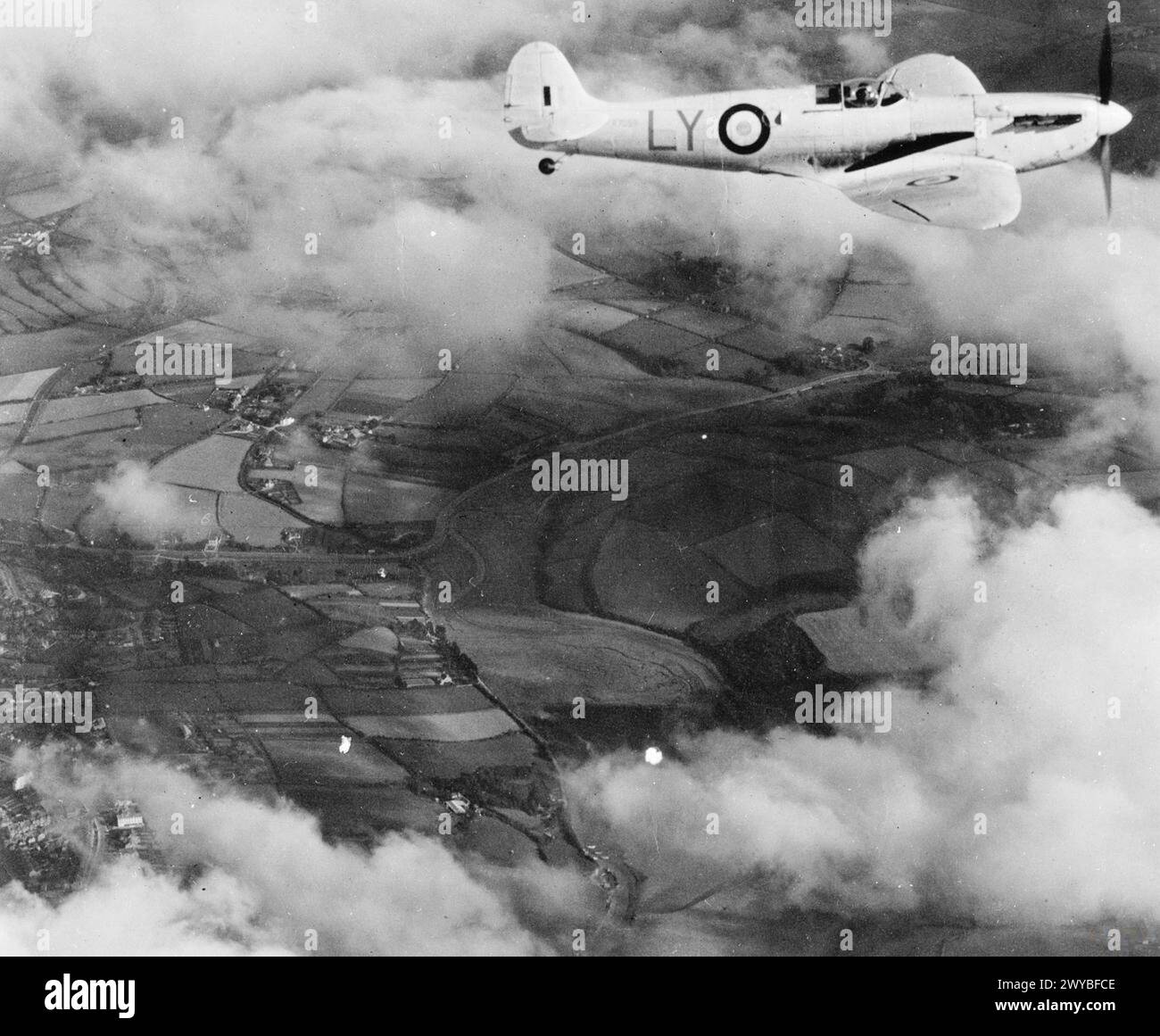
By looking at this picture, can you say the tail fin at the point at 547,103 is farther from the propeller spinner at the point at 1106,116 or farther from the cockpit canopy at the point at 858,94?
the propeller spinner at the point at 1106,116

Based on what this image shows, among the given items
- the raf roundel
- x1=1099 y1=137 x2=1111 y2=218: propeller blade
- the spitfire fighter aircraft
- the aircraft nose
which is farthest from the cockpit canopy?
x1=1099 y1=137 x2=1111 y2=218: propeller blade

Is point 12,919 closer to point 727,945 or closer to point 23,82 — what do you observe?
point 727,945

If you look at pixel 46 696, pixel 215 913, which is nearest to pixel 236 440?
pixel 46 696

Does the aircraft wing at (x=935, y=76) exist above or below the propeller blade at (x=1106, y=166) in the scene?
above

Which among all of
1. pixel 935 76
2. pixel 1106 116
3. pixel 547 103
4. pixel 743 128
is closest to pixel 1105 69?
pixel 1106 116

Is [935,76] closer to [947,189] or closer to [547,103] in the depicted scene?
[947,189]

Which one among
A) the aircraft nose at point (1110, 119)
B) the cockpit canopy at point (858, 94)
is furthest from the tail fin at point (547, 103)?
the aircraft nose at point (1110, 119)
